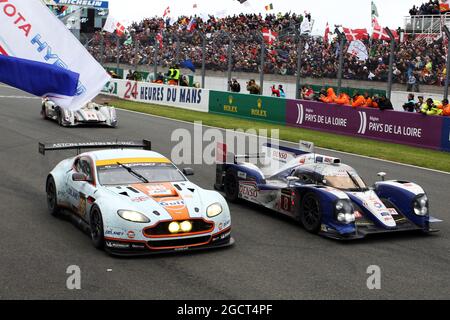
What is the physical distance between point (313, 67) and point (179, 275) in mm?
21323

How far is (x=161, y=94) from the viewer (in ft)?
112

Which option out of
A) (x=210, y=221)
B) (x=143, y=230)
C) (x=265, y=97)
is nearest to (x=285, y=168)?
(x=210, y=221)

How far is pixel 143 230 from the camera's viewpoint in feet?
28.0

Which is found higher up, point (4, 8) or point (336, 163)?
point (4, 8)

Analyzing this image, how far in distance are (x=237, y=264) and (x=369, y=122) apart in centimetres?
1521

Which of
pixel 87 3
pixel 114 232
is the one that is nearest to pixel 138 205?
pixel 114 232

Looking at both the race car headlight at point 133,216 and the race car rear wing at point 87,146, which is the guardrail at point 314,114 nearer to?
the race car rear wing at point 87,146

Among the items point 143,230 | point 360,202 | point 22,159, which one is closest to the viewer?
point 143,230

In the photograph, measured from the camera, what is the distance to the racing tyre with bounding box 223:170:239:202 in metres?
12.5

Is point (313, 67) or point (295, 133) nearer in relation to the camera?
point (295, 133)

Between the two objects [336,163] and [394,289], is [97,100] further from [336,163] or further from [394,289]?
[394,289]

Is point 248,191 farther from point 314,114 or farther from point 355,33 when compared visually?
point 355,33

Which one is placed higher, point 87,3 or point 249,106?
point 87,3

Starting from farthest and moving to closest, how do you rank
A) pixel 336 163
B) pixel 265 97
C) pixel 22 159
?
1. pixel 265 97
2. pixel 22 159
3. pixel 336 163
